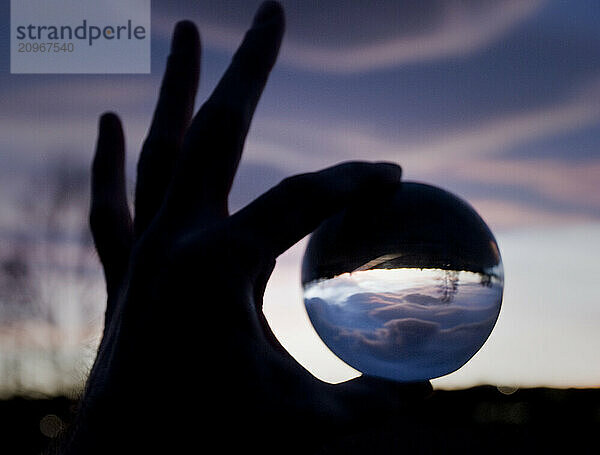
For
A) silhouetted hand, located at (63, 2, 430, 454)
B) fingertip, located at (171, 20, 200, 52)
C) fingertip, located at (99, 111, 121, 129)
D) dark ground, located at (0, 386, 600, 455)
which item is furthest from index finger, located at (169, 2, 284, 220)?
dark ground, located at (0, 386, 600, 455)

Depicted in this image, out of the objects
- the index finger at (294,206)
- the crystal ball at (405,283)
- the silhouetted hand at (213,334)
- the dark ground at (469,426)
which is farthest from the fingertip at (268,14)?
the dark ground at (469,426)

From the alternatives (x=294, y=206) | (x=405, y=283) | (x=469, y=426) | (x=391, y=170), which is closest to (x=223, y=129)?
(x=294, y=206)

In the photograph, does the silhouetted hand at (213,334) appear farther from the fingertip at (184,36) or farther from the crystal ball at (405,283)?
the fingertip at (184,36)

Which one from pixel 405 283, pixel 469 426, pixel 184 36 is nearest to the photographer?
pixel 405 283

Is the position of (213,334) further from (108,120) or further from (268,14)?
(108,120)

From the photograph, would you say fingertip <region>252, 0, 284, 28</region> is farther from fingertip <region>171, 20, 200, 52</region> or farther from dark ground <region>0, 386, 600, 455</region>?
dark ground <region>0, 386, 600, 455</region>

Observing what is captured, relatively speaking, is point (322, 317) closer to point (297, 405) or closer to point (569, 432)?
point (297, 405)
